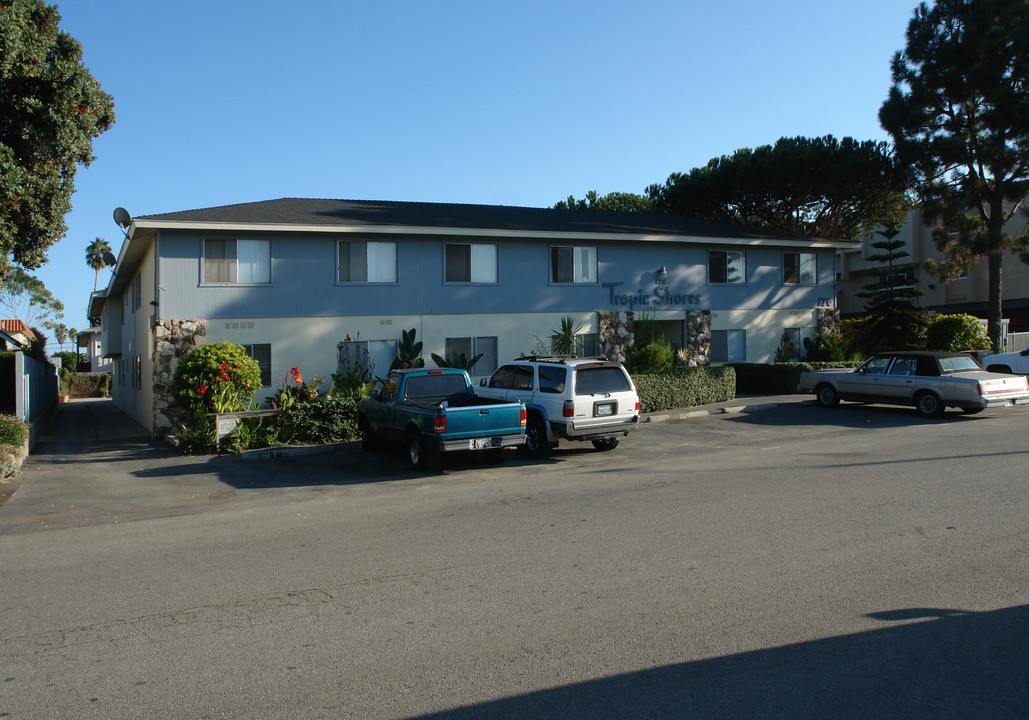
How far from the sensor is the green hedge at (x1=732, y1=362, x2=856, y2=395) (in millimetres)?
25547

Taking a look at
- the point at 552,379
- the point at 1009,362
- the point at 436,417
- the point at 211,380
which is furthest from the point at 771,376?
the point at 211,380

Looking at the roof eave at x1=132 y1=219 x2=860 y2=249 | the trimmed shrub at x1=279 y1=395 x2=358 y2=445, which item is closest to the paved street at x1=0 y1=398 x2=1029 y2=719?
the trimmed shrub at x1=279 y1=395 x2=358 y2=445

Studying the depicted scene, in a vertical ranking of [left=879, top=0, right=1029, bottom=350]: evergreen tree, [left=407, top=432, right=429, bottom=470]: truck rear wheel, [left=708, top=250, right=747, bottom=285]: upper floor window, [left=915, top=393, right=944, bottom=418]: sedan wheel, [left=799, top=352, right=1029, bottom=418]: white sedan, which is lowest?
[left=407, top=432, right=429, bottom=470]: truck rear wheel

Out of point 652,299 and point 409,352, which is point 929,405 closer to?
point 652,299

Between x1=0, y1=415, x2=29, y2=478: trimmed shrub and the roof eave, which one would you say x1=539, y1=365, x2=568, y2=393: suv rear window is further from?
x1=0, y1=415, x2=29, y2=478: trimmed shrub

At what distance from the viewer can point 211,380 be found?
17422 mm

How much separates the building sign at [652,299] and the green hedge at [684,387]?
12.9 ft

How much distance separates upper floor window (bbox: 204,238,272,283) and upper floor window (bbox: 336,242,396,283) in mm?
1983

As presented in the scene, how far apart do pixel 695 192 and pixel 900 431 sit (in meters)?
27.2

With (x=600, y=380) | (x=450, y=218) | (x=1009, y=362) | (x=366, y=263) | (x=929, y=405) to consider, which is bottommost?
(x=929, y=405)

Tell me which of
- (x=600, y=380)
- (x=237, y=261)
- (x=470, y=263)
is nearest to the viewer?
(x=600, y=380)

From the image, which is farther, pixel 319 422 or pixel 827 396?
pixel 827 396

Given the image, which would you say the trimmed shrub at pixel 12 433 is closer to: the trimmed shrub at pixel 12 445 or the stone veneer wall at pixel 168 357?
the trimmed shrub at pixel 12 445

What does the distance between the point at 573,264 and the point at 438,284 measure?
478 centimetres
